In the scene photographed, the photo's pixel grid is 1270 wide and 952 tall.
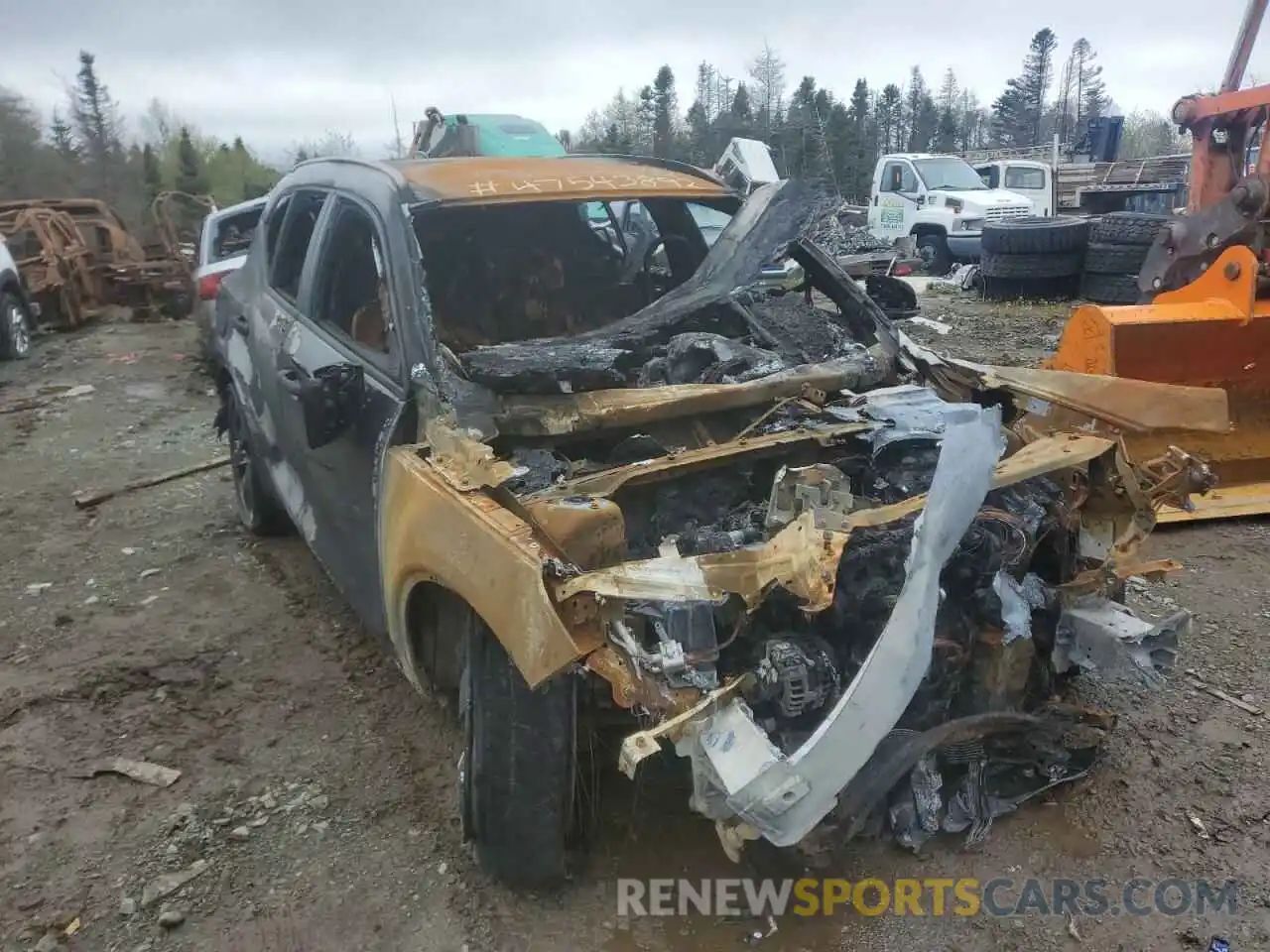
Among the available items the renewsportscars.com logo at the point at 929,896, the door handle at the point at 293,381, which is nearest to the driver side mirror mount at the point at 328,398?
the door handle at the point at 293,381

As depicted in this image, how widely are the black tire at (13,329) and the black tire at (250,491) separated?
23.4 ft

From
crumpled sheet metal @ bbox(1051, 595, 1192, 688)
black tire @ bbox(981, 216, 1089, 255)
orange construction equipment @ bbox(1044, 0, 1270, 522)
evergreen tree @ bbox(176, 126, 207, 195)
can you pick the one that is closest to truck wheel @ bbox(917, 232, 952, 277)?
black tire @ bbox(981, 216, 1089, 255)

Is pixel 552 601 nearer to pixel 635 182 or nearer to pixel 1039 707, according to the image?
pixel 1039 707

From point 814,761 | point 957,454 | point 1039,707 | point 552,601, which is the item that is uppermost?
point 957,454

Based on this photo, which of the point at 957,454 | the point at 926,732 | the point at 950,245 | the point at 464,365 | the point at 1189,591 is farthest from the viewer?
the point at 950,245

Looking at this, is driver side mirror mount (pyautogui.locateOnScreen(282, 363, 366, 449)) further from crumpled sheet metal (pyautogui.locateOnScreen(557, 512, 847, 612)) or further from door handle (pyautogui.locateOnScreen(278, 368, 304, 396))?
crumpled sheet metal (pyautogui.locateOnScreen(557, 512, 847, 612))

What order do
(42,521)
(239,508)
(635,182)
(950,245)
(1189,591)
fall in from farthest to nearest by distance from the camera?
(950,245), (42,521), (239,508), (1189,591), (635,182)

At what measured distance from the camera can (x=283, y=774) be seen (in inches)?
120

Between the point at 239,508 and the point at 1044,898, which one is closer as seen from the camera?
the point at 1044,898

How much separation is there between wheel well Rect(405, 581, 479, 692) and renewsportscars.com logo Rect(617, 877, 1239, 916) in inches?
30.0

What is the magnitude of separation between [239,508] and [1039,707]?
405cm

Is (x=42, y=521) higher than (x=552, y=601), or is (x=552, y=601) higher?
(x=552, y=601)

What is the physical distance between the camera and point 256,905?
2.51 meters

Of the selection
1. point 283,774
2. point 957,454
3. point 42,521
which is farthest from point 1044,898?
point 42,521
